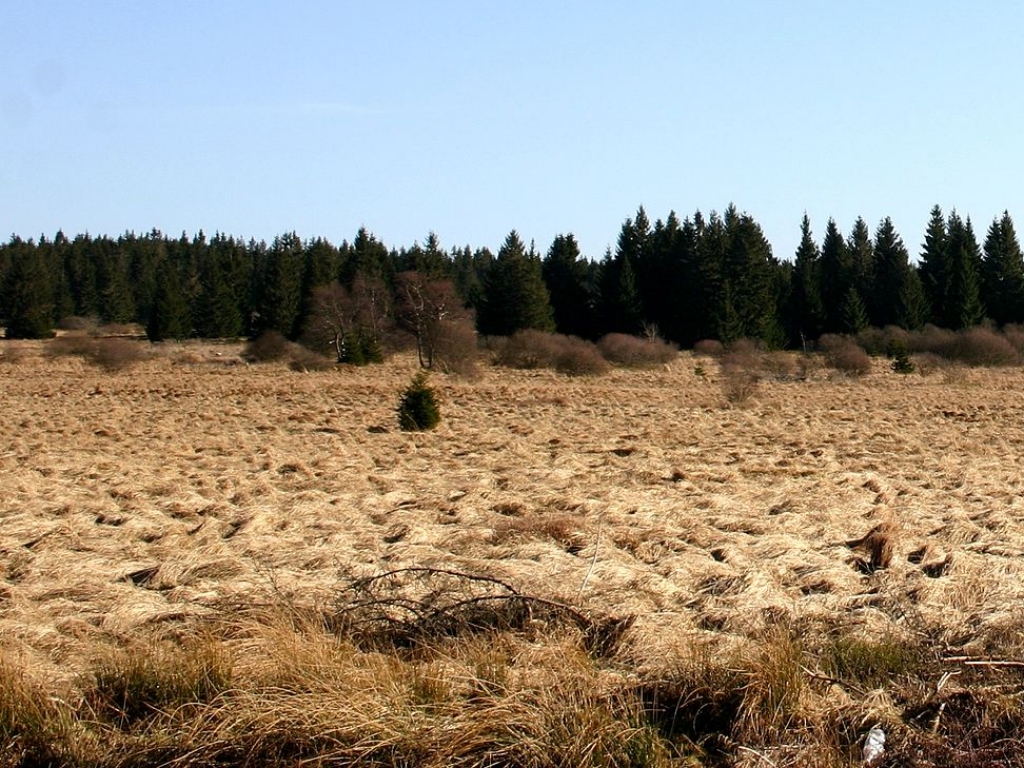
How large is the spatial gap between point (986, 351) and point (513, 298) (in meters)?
24.6

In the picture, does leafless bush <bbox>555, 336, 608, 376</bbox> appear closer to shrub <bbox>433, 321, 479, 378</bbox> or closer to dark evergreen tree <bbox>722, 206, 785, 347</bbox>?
shrub <bbox>433, 321, 479, 378</bbox>

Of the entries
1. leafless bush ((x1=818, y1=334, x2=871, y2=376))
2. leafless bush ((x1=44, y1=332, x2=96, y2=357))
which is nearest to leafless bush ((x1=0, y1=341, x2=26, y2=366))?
leafless bush ((x1=44, y1=332, x2=96, y2=357))

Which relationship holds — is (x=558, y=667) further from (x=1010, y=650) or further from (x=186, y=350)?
(x=186, y=350)

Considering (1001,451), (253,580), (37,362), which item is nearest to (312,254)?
(37,362)

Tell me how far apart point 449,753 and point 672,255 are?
59.6 m

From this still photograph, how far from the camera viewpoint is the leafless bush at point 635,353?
43906 mm

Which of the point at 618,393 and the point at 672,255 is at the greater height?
the point at 672,255

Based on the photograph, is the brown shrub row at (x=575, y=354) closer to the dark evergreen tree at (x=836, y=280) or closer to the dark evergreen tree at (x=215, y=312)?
the dark evergreen tree at (x=836, y=280)

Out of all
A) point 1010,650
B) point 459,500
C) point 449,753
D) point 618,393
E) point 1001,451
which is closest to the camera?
point 449,753

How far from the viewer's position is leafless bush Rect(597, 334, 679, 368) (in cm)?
4391

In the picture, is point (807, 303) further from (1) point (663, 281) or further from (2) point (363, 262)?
(2) point (363, 262)

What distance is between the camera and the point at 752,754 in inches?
150

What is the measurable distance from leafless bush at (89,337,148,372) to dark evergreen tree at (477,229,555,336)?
2004cm

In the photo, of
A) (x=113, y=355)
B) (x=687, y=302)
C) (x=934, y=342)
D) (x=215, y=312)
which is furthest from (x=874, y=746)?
(x=215, y=312)
